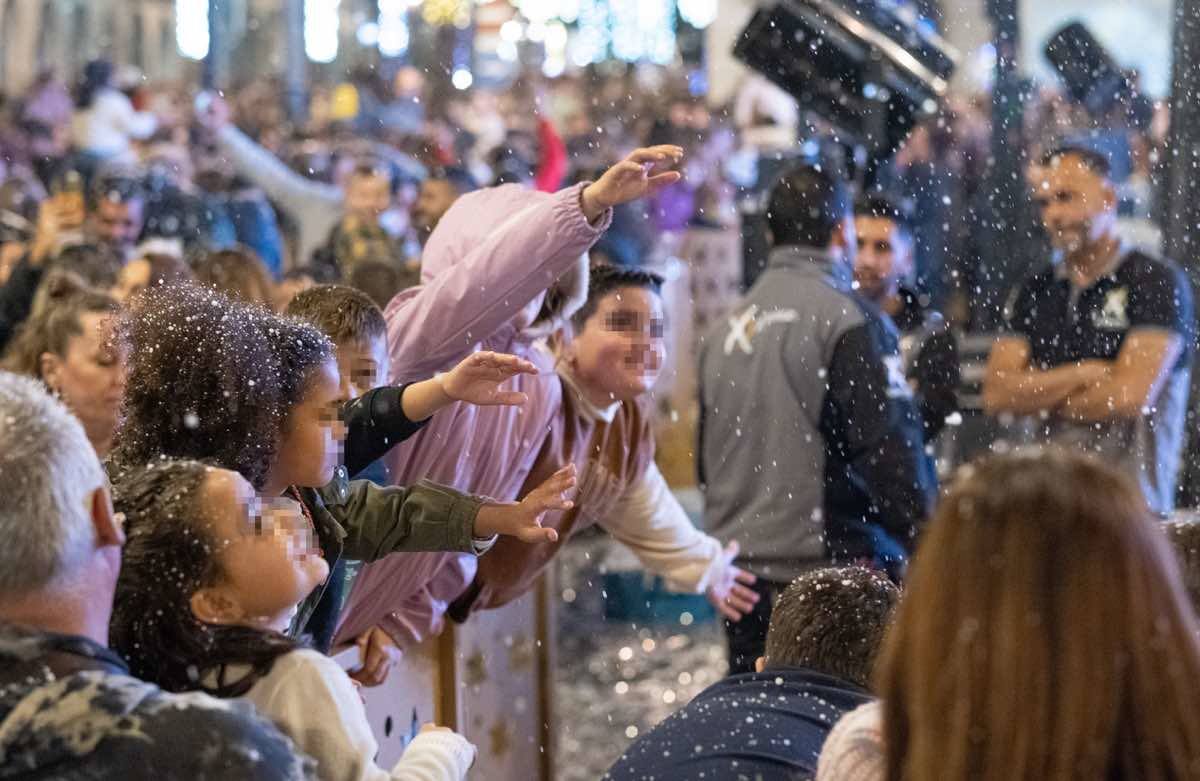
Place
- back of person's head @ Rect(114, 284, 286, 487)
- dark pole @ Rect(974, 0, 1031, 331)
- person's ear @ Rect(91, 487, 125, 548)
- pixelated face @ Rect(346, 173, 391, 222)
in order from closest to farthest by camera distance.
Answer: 1. person's ear @ Rect(91, 487, 125, 548)
2. back of person's head @ Rect(114, 284, 286, 487)
3. dark pole @ Rect(974, 0, 1031, 331)
4. pixelated face @ Rect(346, 173, 391, 222)

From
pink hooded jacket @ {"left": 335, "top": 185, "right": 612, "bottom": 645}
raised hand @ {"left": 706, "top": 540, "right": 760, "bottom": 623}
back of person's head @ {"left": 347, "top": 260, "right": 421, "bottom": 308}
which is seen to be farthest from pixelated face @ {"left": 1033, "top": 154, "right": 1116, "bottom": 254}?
pink hooded jacket @ {"left": 335, "top": 185, "right": 612, "bottom": 645}

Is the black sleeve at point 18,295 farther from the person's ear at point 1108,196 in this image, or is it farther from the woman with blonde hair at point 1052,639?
the woman with blonde hair at point 1052,639

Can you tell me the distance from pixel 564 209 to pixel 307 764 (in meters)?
1.40

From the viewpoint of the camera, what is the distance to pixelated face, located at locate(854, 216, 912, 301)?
200 inches

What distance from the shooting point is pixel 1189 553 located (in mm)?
2539

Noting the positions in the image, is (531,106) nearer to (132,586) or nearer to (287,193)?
(287,193)

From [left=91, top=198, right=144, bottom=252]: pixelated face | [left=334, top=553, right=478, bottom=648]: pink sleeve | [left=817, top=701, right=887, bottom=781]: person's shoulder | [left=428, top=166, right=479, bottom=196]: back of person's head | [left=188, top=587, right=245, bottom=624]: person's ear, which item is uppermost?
[left=428, top=166, right=479, bottom=196]: back of person's head

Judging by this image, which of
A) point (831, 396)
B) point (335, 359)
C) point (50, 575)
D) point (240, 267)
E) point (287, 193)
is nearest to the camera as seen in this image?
point (50, 575)

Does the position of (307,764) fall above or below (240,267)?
below

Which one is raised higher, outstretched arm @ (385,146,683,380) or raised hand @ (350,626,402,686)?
outstretched arm @ (385,146,683,380)

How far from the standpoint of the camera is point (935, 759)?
1668 millimetres

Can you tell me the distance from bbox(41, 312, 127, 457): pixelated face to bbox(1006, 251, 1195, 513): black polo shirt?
2.52 metres

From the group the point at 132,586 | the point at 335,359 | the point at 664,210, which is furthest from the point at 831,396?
the point at 664,210

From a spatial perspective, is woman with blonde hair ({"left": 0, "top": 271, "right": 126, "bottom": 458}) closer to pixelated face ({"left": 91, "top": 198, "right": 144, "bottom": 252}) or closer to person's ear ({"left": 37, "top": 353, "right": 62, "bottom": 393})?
person's ear ({"left": 37, "top": 353, "right": 62, "bottom": 393})
